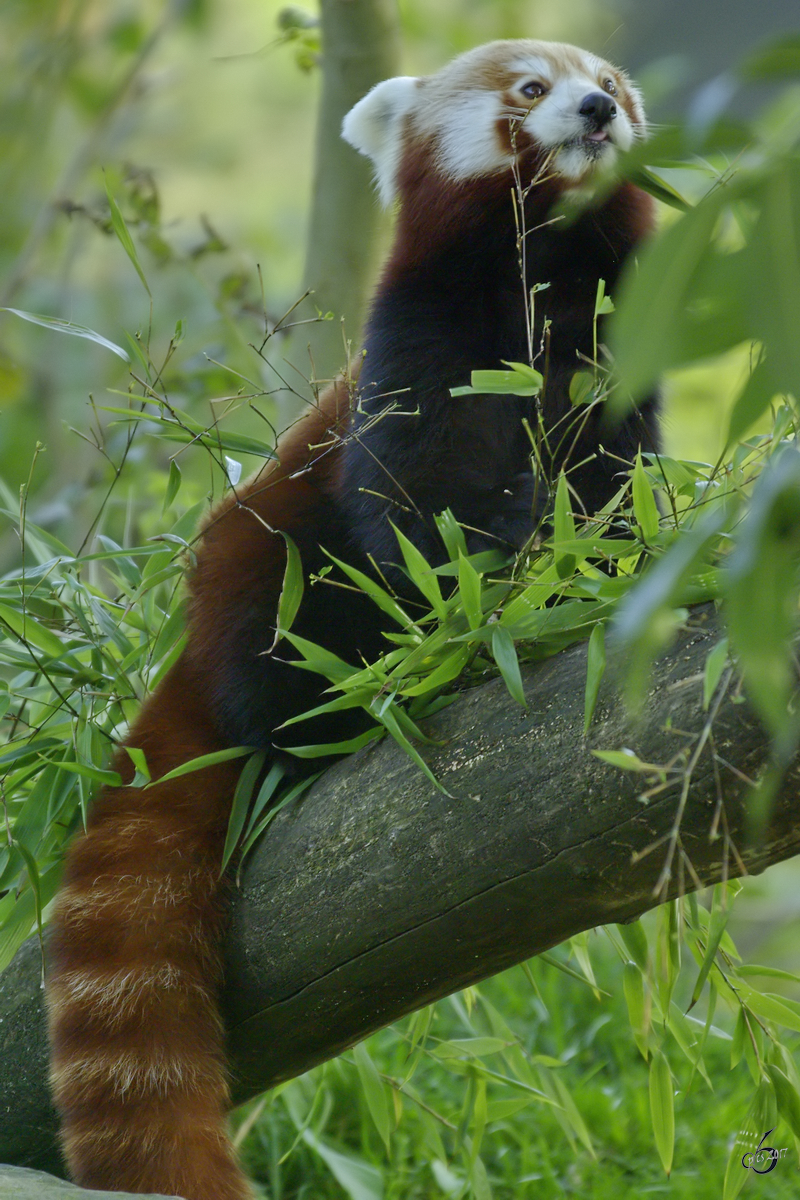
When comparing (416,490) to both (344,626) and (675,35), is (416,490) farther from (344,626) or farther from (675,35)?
(675,35)

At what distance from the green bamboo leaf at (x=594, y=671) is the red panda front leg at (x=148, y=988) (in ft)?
2.34

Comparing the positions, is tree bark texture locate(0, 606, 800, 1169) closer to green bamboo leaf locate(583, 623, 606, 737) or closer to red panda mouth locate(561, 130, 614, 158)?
green bamboo leaf locate(583, 623, 606, 737)

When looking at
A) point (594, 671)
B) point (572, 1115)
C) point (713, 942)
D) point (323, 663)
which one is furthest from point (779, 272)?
point (572, 1115)

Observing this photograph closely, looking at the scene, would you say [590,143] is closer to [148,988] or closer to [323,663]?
[323,663]

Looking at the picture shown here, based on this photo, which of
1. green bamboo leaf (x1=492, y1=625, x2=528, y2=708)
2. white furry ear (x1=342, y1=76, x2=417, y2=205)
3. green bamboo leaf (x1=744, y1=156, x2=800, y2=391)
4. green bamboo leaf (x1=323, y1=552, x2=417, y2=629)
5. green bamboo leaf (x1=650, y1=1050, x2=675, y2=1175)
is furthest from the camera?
white furry ear (x1=342, y1=76, x2=417, y2=205)

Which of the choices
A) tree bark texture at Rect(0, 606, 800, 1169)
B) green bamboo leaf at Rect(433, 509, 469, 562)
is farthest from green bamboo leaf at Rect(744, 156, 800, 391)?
green bamboo leaf at Rect(433, 509, 469, 562)

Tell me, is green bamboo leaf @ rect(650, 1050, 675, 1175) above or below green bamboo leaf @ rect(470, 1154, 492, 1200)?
above

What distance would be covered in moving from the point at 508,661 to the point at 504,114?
130 centimetres

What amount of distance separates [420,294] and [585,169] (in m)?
0.39

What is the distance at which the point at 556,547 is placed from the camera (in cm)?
149

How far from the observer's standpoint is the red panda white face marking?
2.05 m

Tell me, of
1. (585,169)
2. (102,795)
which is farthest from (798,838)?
(585,169)

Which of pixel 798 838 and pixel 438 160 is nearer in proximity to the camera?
pixel 798 838

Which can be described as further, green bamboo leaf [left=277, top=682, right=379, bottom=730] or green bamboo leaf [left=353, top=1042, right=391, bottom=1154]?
green bamboo leaf [left=353, top=1042, right=391, bottom=1154]
